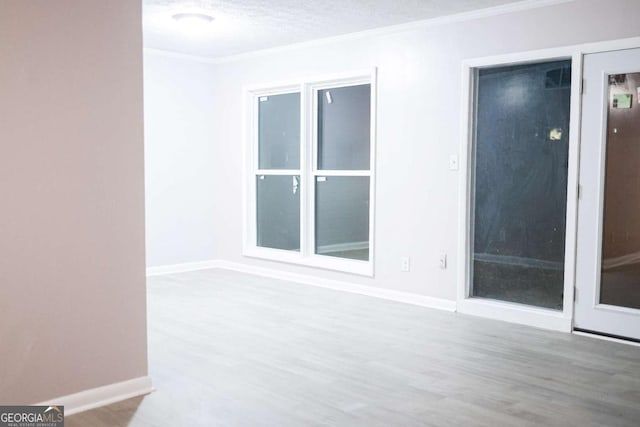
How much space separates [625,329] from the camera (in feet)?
13.6

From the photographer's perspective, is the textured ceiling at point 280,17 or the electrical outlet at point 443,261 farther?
the electrical outlet at point 443,261

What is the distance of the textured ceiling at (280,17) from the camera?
15.1 ft

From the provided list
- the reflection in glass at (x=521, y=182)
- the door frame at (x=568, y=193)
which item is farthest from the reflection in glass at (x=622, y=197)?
the reflection in glass at (x=521, y=182)

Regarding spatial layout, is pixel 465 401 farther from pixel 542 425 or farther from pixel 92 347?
pixel 92 347

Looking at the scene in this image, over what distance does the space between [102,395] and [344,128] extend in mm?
3905

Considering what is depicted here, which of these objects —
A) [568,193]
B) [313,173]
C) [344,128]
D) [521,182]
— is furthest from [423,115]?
[313,173]

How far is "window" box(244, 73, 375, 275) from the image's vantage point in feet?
20.0

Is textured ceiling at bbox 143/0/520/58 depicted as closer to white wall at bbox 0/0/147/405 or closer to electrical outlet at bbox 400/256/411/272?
white wall at bbox 0/0/147/405

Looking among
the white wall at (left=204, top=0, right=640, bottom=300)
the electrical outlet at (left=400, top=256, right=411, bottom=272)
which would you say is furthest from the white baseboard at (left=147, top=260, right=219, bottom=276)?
the electrical outlet at (left=400, top=256, right=411, bottom=272)

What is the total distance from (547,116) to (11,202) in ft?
11.7

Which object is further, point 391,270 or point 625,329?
point 391,270

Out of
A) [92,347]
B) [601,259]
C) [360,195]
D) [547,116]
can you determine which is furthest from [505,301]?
[92,347]

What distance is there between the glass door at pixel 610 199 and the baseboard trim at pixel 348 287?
1.16 m

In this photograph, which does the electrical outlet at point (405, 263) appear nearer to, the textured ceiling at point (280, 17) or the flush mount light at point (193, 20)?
the textured ceiling at point (280, 17)
